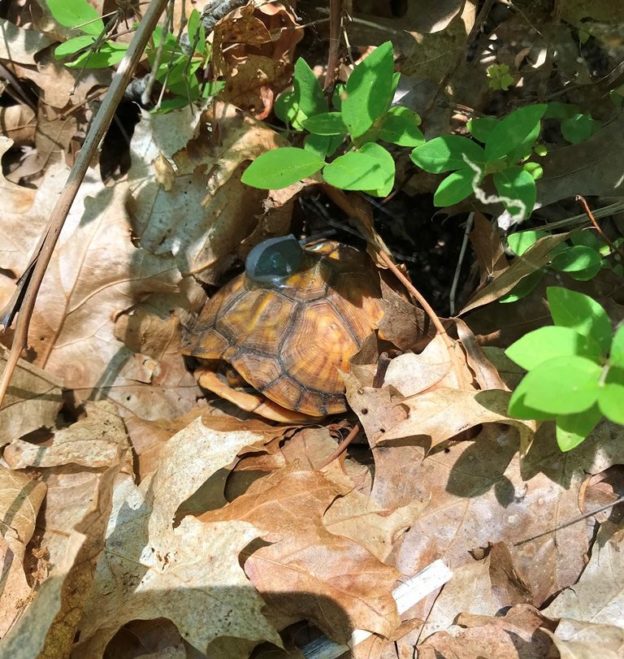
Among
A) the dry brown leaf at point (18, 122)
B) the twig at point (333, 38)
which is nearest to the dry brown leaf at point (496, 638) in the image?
the twig at point (333, 38)

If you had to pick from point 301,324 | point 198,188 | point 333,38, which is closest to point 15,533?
point 301,324

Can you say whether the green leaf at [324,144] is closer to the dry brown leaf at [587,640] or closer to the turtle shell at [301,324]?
the turtle shell at [301,324]

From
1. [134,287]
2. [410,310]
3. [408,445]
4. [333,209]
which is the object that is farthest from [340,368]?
[134,287]

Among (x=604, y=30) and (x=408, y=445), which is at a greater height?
(x=604, y=30)

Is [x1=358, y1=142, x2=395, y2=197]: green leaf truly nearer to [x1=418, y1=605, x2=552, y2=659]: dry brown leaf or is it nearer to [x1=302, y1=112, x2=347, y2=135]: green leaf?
[x1=302, y1=112, x2=347, y2=135]: green leaf

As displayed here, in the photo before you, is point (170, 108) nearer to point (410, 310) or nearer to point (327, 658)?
point (410, 310)

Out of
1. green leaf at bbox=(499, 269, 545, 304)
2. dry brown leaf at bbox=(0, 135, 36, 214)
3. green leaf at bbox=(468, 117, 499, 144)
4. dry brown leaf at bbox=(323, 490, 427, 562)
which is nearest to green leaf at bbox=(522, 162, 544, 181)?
green leaf at bbox=(468, 117, 499, 144)
